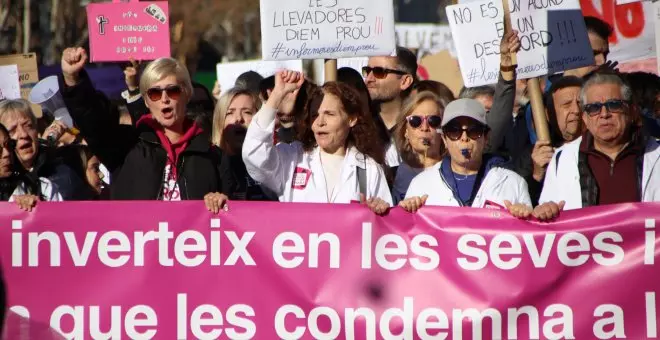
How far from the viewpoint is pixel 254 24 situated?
160 feet

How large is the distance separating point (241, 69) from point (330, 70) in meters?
3.68

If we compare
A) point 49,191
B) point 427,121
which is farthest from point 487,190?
point 49,191

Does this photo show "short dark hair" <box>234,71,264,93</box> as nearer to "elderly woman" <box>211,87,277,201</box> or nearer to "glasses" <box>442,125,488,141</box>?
"elderly woman" <box>211,87,277,201</box>

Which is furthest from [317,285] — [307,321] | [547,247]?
[547,247]

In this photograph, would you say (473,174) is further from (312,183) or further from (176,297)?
(176,297)

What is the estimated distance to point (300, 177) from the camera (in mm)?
7648

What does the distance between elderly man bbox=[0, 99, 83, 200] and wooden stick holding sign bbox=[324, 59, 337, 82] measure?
154cm

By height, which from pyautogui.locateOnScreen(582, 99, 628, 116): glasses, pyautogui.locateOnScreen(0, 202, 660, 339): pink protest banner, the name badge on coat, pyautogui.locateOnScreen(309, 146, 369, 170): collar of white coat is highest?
pyautogui.locateOnScreen(582, 99, 628, 116): glasses

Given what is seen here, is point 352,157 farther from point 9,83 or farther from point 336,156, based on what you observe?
point 9,83

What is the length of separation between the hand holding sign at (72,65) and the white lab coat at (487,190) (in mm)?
1733

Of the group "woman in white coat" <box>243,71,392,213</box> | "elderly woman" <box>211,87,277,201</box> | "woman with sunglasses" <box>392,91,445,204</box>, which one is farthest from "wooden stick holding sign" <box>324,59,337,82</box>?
"woman in white coat" <box>243,71,392,213</box>

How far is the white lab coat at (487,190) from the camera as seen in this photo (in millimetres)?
7445

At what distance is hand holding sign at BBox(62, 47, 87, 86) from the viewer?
7.46 m

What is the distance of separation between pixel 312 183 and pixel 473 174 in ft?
2.63
